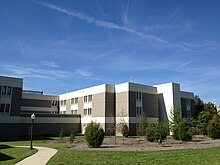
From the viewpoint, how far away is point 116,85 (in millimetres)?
43438

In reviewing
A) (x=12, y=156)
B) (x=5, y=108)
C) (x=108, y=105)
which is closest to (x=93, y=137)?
(x=12, y=156)

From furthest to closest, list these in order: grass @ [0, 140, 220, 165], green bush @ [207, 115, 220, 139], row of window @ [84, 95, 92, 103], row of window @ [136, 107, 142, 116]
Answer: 1. row of window @ [84, 95, 92, 103]
2. row of window @ [136, 107, 142, 116]
3. green bush @ [207, 115, 220, 139]
4. grass @ [0, 140, 220, 165]

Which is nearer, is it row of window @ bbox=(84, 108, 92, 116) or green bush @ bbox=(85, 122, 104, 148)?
green bush @ bbox=(85, 122, 104, 148)

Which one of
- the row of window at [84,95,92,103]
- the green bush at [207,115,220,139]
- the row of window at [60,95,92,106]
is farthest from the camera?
the row of window at [60,95,92,106]

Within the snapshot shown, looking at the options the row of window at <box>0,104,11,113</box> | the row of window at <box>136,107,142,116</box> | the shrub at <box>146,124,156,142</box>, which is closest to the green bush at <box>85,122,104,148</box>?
the shrub at <box>146,124,156,142</box>

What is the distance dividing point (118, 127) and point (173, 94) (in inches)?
524

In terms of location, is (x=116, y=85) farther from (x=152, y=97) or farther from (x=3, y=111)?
(x=3, y=111)

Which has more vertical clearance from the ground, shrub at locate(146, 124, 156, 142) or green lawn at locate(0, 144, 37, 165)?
shrub at locate(146, 124, 156, 142)

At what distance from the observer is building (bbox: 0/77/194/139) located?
3469 cm

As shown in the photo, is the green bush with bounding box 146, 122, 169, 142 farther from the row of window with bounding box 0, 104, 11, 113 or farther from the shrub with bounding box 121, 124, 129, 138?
the row of window with bounding box 0, 104, 11, 113

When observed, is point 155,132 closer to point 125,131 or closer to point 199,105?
point 125,131

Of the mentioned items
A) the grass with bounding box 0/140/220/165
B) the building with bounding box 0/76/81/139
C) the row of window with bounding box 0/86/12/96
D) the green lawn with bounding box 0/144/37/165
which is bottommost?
the green lawn with bounding box 0/144/37/165

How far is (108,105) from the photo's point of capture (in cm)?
4216

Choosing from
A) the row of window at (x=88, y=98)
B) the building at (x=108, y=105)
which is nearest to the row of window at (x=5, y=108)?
the building at (x=108, y=105)
